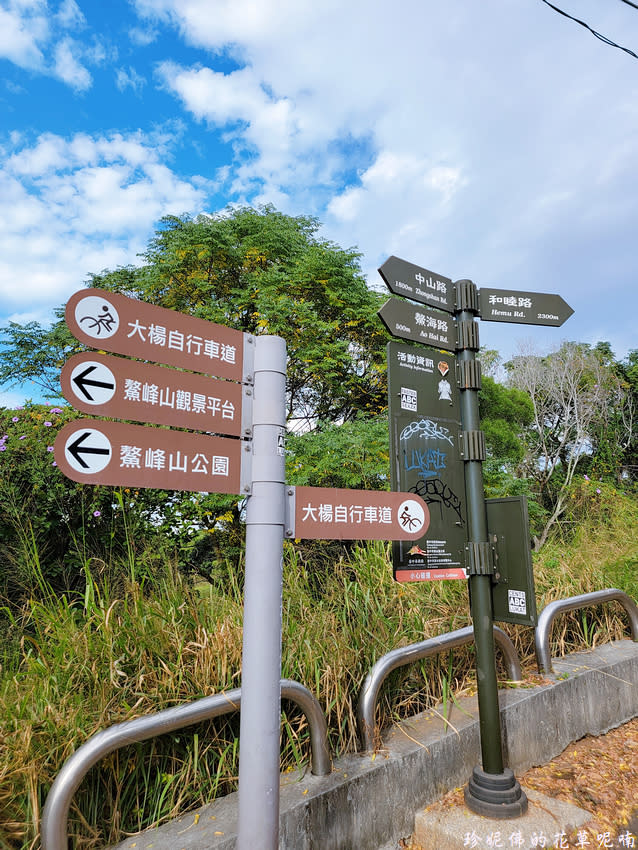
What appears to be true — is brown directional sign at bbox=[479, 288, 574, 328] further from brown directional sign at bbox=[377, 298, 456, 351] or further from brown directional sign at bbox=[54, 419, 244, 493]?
brown directional sign at bbox=[54, 419, 244, 493]

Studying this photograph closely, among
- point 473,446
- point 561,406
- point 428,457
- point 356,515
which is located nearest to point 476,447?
point 473,446

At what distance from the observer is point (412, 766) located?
2760mm

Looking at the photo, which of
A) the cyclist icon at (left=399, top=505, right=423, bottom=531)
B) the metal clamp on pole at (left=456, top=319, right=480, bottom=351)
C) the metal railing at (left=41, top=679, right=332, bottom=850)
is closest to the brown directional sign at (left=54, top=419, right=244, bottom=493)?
the cyclist icon at (left=399, top=505, right=423, bottom=531)

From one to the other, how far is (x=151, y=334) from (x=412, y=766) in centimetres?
240

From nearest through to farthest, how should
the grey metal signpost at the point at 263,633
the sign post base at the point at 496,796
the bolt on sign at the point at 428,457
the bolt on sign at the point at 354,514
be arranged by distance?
the grey metal signpost at the point at 263,633
the bolt on sign at the point at 354,514
the sign post base at the point at 496,796
the bolt on sign at the point at 428,457

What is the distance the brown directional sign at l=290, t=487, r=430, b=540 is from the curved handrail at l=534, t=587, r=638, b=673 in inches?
80.2

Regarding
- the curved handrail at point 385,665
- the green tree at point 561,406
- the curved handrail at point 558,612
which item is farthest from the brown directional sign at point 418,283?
the green tree at point 561,406

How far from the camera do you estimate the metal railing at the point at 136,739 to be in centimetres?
175

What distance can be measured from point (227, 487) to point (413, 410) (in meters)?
1.38

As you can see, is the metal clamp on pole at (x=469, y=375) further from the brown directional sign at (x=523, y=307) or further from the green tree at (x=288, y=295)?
the green tree at (x=288, y=295)

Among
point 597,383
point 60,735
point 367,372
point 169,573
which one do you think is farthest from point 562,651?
point 597,383

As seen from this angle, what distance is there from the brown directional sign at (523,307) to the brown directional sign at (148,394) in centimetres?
188

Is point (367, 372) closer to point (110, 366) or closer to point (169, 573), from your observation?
point (169, 573)

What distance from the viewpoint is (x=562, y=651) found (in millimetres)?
4445
